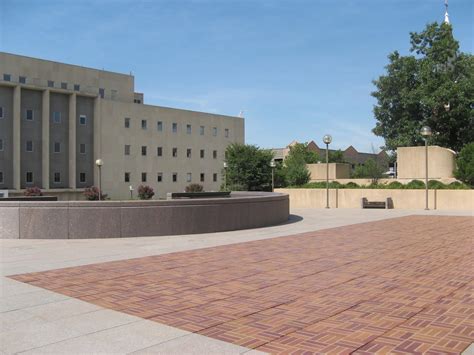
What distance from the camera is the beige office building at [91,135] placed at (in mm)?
56000

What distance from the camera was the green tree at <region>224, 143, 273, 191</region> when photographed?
48.4 metres

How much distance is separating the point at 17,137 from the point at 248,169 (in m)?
27.0

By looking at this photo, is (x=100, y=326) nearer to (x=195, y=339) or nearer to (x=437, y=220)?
(x=195, y=339)

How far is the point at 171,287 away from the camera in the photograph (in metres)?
7.26

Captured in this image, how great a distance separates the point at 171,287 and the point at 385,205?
836 inches

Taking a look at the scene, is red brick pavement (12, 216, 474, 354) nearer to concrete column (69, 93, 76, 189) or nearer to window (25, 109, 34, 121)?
window (25, 109, 34, 121)

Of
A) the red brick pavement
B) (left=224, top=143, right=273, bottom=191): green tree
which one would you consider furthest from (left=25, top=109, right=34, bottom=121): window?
the red brick pavement

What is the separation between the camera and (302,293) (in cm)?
690

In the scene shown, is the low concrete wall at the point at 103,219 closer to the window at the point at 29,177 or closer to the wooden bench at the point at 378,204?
the wooden bench at the point at 378,204

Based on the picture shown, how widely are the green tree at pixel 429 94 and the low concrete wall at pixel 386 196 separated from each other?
14.2m

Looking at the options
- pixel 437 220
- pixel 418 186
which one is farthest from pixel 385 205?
pixel 437 220

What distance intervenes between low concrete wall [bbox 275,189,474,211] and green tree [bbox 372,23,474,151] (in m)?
14.2

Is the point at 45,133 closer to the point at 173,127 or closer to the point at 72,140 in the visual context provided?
the point at 72,140

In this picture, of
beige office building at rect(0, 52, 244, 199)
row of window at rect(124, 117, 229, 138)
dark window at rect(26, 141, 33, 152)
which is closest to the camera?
beige office building at rect(0, 52, 244, 199)
